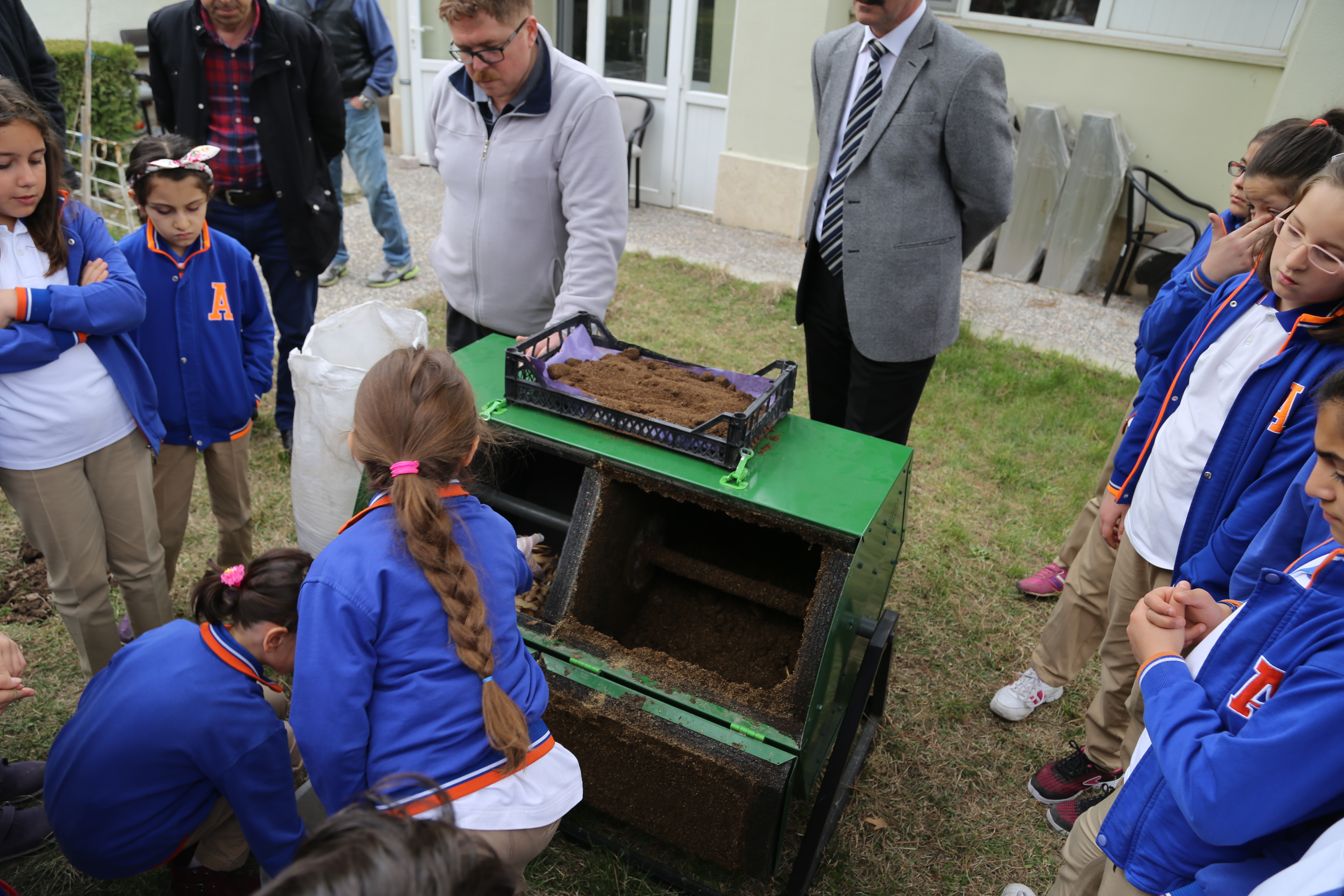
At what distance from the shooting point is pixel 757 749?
1924 millimetres

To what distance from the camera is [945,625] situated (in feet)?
11.1

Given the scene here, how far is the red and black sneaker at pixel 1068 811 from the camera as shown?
2.56 meters

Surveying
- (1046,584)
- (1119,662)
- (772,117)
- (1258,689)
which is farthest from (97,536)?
(772,117)

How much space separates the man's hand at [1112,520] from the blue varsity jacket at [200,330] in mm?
2681

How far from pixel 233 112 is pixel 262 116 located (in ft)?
0.38

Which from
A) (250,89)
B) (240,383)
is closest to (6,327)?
(240,383)

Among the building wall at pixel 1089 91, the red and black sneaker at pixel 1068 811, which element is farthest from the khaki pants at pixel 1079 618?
the building wall at pixel 1089 91

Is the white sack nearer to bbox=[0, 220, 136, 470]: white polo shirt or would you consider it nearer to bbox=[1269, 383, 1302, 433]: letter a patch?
bbox=[0, 220, 136, 470]: white polo shirt

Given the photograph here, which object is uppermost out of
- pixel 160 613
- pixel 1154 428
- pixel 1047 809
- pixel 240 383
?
pixel 1154 428

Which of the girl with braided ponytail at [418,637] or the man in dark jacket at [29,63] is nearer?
the girl with braided ponytail at [418,637]

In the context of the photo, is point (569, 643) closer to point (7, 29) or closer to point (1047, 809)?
point (1047, 809)

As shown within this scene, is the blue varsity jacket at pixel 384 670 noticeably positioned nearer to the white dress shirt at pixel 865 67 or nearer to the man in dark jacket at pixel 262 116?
the white dress shirt at pixel 865 67

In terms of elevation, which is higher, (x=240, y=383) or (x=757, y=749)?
(x=240, y=383)

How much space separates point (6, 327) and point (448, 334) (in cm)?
135
